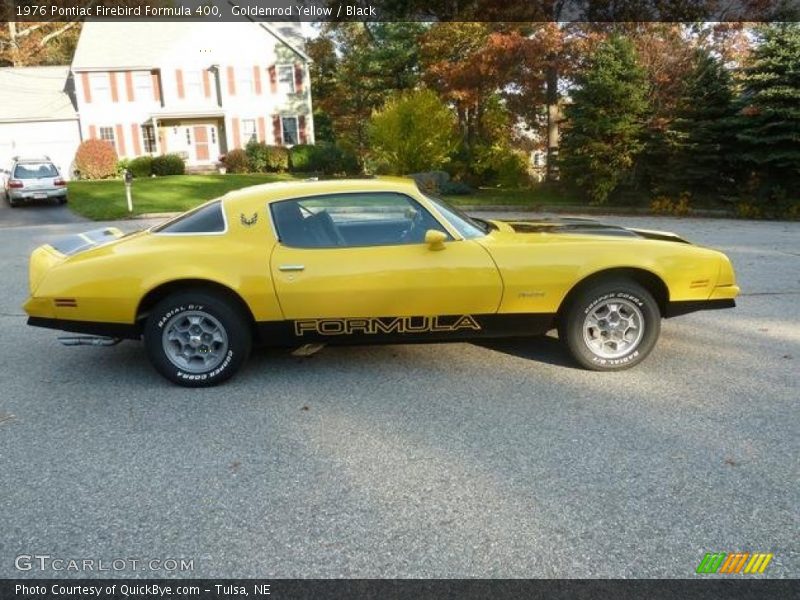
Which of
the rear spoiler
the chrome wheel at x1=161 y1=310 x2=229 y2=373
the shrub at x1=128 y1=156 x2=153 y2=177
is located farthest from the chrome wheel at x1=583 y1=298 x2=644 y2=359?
the shrub at x1=128 y1=156 x2=153 y2=177

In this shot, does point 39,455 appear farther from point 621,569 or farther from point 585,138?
point 585,138

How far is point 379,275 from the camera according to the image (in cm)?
462

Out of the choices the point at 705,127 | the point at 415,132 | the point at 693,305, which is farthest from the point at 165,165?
the point at 693,305

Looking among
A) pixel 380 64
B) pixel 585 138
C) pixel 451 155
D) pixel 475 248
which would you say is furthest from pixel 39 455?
pixel 380 64

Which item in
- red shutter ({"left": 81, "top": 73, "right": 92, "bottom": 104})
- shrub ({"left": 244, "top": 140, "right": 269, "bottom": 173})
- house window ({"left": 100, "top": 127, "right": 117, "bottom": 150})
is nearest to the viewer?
shrub ({"left": 244, "top": 140, "right": 269, "bottom": 173})

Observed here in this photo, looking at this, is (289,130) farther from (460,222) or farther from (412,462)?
(412,462)

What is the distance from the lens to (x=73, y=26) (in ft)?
172

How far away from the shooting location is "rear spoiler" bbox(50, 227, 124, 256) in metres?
5.12

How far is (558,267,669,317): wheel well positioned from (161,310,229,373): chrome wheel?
2.46 metres

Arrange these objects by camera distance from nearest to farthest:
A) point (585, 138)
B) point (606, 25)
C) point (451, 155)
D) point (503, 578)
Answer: point (503, 578)
point (585, 138)
point (606, 25)
point (451, 155)

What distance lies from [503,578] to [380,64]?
1460 inches

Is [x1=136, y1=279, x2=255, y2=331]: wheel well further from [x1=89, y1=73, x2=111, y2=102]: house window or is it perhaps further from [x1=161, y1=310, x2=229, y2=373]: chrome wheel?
[x1=89, y1=73, x2=111, y2=102]: house window

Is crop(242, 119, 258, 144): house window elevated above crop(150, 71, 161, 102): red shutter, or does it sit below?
below

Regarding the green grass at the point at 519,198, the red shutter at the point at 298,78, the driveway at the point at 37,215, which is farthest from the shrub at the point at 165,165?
the green grass at the point at 519,198
